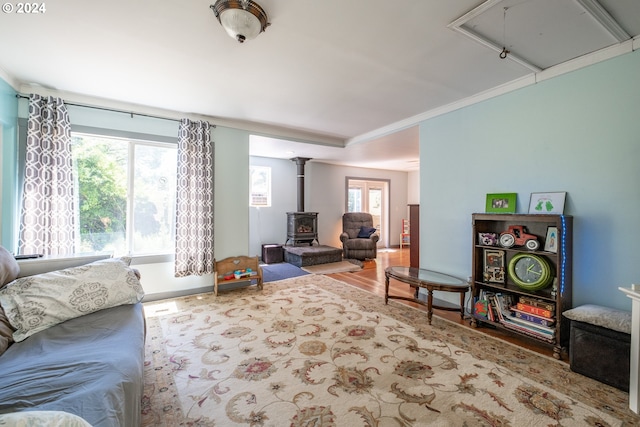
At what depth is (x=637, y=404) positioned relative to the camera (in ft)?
5.18

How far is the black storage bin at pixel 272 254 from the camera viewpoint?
5891 millimetres

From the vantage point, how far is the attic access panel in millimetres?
1731

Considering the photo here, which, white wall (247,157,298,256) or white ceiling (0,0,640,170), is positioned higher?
white ceiling (0,0,640,170)

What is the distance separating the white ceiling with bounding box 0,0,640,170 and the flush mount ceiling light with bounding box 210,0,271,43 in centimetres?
7

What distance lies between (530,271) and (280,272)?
12.5 ft

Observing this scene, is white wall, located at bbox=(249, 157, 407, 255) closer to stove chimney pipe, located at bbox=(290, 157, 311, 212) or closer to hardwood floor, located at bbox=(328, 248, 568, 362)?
stove chimney pipe, located at bbox=(290, 157, 311, 212)

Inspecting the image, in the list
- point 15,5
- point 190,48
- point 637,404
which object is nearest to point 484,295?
point 637,404

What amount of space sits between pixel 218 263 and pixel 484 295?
342 centimetres

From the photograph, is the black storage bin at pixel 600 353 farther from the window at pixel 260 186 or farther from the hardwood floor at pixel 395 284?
the window at pixel 260 186

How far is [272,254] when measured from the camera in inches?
234

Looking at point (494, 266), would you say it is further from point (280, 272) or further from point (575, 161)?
point (280, 272)

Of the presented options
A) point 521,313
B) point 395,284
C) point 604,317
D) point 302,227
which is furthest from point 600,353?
point 302,227

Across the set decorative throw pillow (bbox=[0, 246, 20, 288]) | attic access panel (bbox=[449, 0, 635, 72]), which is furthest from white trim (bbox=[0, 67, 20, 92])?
attic access panel (bbox=[449, 0, 635, 72])

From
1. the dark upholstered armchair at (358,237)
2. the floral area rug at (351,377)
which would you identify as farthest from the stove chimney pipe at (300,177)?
the floral area rug at (351,377)
